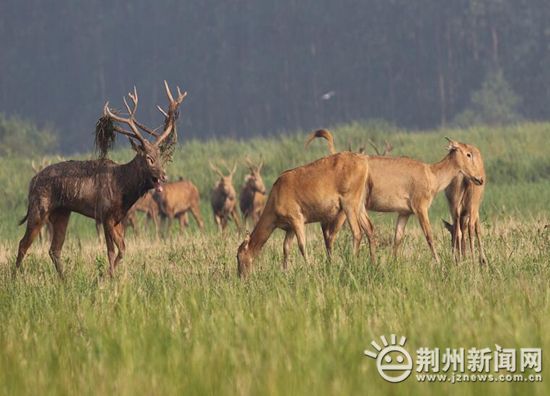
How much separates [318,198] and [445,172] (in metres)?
1.61

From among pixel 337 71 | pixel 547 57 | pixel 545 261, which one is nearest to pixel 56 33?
pixel 337 71

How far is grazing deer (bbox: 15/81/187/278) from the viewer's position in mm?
15273

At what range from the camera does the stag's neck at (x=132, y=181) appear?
15.4 meters

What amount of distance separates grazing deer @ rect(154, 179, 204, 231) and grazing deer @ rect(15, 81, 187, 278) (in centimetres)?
1042

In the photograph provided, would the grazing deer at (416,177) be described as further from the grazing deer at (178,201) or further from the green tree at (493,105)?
the green tree at (493,105)

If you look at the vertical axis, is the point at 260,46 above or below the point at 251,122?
above

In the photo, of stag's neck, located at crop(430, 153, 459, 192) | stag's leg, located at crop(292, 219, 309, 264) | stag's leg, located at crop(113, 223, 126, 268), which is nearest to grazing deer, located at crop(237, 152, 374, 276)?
stag's leg, located at crop(292, 219, 309, 264)

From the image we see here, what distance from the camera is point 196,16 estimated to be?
84812 mm

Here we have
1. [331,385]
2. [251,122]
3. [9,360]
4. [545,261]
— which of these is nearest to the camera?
[331,385]

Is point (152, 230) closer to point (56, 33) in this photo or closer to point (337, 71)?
point (337, 71)

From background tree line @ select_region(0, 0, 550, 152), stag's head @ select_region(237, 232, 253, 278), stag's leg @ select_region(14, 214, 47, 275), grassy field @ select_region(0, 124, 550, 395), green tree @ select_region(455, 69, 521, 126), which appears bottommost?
grassy field @ select_region(0, 124, 550, 395)

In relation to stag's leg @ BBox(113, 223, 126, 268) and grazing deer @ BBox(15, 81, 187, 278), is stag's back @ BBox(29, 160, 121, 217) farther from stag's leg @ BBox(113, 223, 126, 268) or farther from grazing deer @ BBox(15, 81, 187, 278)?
stag's leg @ BBox(113, 223, 126, 268)

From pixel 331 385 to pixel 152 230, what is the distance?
20424 mm

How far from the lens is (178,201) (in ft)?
87.5
